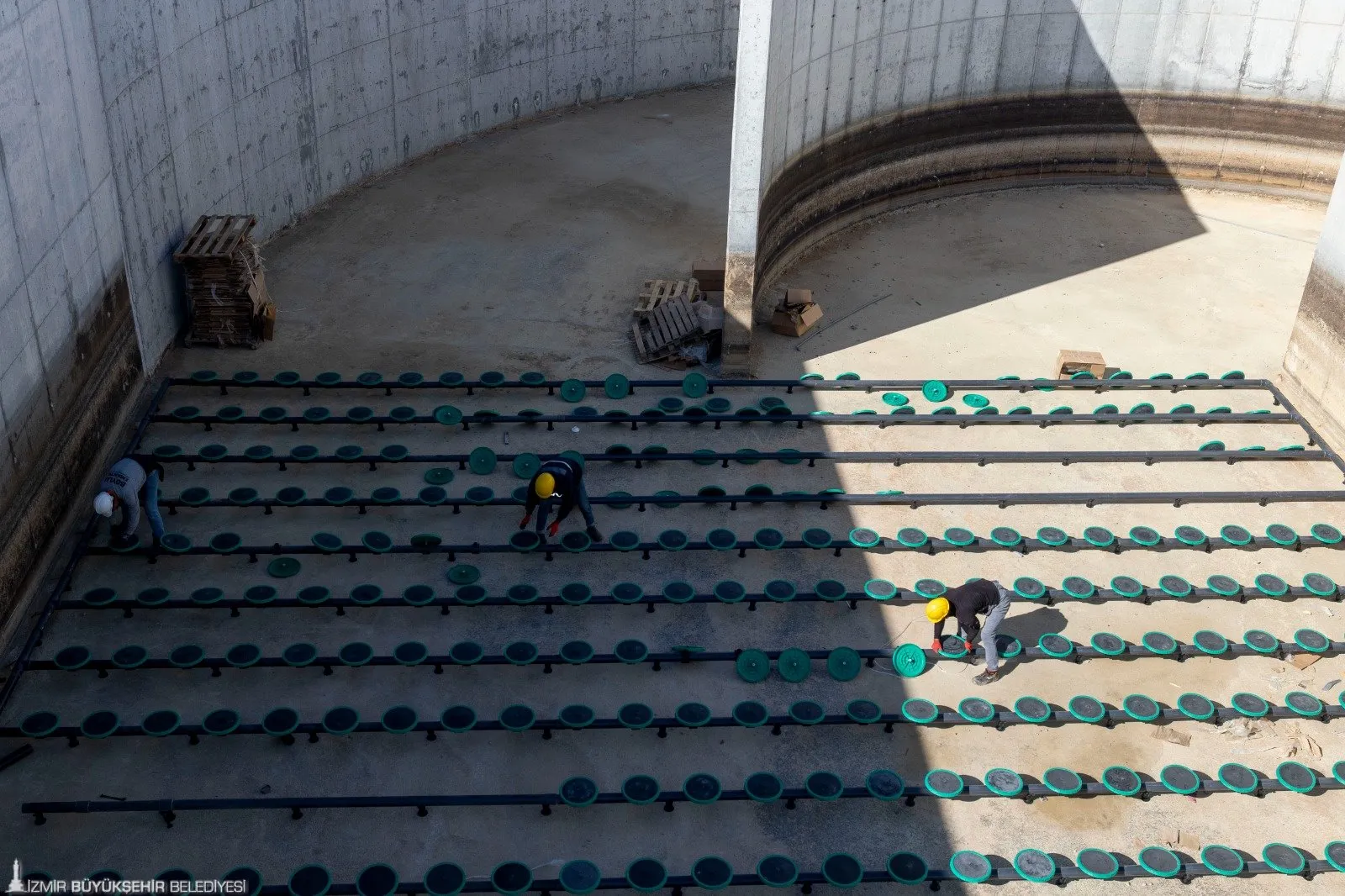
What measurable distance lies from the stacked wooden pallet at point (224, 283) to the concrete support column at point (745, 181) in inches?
244

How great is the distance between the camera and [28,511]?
38.9 ft

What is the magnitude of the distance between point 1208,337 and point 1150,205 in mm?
5469

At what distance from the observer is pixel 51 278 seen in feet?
41.1

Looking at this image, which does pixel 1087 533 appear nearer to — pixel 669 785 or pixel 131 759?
pixel 669 785

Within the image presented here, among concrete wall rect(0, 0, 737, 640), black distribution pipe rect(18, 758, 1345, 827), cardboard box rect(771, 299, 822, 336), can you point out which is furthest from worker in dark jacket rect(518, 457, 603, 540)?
cardboard box rect(771, 299, 822, 336)

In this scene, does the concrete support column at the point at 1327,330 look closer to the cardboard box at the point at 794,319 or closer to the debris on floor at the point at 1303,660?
the debris on floor at the point at 1303,660

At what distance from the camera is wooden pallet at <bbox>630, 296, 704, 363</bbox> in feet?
53.2

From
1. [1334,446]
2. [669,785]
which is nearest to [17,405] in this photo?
[669,785]

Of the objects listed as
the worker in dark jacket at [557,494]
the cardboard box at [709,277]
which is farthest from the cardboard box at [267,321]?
the cardboard box at [709,277]

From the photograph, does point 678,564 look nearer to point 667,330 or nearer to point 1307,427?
point 667,330

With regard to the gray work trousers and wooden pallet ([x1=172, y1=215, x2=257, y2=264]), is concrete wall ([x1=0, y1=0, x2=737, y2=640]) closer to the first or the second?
wooden pallet ([x1=172, y1=215, x2=257, y2=264])

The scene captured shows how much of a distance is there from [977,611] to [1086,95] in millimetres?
14789

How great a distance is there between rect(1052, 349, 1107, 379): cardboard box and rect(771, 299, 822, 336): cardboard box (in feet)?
11.2

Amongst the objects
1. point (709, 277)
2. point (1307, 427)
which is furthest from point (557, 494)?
point (1307, 427)
